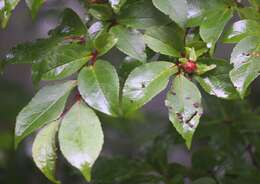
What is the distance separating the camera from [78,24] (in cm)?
76

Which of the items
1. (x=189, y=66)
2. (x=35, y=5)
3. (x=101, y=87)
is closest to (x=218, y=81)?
(x=189, y=66)

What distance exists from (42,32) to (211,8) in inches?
60.6

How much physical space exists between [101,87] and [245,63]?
0.19m

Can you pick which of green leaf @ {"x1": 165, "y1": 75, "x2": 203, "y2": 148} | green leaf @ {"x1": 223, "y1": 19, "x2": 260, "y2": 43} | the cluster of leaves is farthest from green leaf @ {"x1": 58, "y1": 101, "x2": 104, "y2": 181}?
green leaf @ {"x1": 223, "y1": 19, "x2": 260, "y2": 43}

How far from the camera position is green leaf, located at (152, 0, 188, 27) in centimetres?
68

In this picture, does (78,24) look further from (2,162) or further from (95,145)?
(2,162)

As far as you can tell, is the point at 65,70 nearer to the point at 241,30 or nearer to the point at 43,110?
the point at 43,110

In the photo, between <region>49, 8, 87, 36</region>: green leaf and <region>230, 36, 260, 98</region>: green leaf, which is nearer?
<region>230, 36, 260, 98</region>: green leaf

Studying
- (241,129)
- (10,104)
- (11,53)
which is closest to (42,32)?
(10,104)

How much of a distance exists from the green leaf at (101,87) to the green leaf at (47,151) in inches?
2.4

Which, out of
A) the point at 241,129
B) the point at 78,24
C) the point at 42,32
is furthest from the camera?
the point at 42,32

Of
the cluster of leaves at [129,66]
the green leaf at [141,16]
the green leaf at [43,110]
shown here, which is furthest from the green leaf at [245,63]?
the green leaf at [43,110]

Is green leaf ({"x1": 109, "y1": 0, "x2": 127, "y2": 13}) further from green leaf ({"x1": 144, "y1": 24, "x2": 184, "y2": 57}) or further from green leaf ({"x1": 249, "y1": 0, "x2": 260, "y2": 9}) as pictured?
green leaf ({"x1": 249, "y1": 0, "x2": 260, "y2": 9})

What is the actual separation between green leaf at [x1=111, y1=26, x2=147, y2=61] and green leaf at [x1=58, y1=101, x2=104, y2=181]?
0.10 metres
